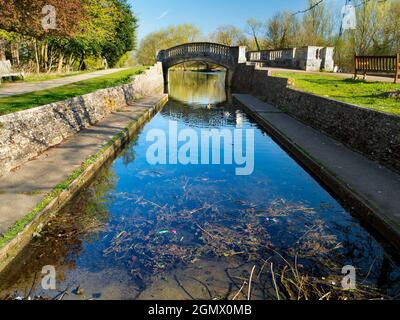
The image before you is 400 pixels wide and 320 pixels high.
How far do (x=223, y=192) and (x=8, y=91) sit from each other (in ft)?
37.6

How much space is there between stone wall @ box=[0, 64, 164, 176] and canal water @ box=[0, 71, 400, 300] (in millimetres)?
2004

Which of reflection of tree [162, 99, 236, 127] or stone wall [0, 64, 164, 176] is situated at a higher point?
stone wall [0, 64, 164, 176]

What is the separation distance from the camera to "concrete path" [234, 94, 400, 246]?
644 centimetres

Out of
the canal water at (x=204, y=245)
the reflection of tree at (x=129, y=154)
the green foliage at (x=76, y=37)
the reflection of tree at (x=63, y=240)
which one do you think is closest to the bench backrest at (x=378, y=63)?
the canal water at (x=204, y=245)

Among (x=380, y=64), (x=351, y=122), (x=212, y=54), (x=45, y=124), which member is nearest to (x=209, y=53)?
(x=212, y=54)

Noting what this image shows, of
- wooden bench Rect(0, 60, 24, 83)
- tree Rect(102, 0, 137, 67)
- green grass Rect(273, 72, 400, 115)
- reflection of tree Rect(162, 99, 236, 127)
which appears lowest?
reflection of tree Rect(162, 99, 236, 127)

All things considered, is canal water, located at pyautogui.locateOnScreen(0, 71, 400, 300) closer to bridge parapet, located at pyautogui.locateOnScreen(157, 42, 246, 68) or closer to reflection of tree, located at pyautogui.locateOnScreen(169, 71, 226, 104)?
reflection of tree, located at pyautogui.locateOnScreen(169, 71, 226, 104)

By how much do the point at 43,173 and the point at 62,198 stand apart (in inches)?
50.3

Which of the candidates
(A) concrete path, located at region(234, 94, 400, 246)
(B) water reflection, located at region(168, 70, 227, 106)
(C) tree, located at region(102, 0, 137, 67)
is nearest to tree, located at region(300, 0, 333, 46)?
(B) water reflection, located at region(168, 70, 227, 106)

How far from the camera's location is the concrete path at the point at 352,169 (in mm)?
6443

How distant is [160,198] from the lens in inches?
311

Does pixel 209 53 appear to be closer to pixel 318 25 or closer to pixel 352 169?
pixel 318 25

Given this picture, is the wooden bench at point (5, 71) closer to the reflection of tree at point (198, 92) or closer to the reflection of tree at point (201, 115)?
the reflection of tree at point (201, 115)

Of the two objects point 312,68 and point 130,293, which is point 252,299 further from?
point 312,68
